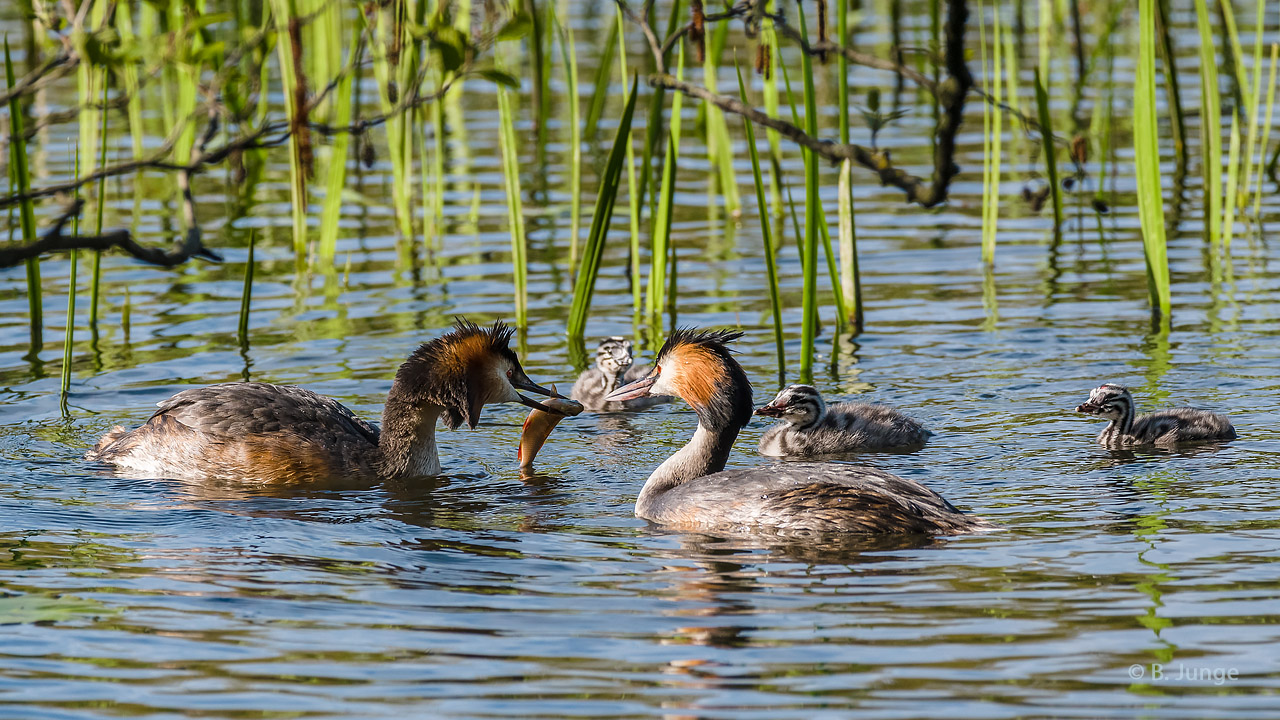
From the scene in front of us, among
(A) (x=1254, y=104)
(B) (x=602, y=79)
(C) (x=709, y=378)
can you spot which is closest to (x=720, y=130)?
(B) (x=602, y=79)

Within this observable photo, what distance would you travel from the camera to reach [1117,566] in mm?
6125

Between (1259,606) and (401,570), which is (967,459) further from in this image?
(401,570)

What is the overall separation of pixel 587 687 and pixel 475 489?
314 cm

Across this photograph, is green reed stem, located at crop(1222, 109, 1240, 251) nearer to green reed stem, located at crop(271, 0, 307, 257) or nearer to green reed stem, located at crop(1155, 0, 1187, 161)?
green reed stem, located at crop(1155, 0, 1187, 161)

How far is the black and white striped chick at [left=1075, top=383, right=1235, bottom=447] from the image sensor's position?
830 cm

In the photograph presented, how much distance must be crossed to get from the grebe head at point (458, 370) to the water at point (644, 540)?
0.45 metres

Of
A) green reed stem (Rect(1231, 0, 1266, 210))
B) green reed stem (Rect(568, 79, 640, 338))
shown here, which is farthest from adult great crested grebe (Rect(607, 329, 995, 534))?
green reed stem (Rect(1231, 0, 1266, 210))

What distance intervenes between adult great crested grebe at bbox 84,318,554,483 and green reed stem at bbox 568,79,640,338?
152 centimetres

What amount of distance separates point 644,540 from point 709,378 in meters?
1.06

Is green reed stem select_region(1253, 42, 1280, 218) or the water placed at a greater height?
green reed stem select_region(1253, 42, 1280, 218)

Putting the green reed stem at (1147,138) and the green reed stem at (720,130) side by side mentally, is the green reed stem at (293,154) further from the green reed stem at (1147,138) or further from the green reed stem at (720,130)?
the green reed stem at (1147,138)

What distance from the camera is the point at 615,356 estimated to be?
31.4 feet

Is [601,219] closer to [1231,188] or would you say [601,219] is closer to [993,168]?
[993,168]

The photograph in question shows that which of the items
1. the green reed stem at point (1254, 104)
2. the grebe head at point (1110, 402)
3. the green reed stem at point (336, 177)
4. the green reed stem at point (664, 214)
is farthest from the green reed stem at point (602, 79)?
the green reed stem at point (1254, 104)
